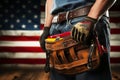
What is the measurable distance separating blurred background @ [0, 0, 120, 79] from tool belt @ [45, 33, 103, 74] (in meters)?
3.38

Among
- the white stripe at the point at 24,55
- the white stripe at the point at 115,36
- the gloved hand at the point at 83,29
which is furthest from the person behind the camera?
the white stripe at the point at 24,55

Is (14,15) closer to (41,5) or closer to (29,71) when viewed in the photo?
(41,5)

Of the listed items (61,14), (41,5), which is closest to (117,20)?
(41,5)

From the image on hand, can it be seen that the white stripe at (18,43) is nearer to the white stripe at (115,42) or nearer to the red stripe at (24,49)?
the red stripe at (24,49)

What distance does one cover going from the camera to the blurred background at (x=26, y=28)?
14.6ft

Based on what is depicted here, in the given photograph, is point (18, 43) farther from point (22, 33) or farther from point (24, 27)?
point (24, 27)

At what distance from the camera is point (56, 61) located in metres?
1.10

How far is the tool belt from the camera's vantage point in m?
0.98

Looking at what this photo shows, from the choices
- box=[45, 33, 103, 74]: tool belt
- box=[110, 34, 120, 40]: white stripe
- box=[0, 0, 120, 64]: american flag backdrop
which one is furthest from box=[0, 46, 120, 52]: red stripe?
box=[45, 33, 103, 74]: tool belt

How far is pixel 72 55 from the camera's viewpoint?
1022mm

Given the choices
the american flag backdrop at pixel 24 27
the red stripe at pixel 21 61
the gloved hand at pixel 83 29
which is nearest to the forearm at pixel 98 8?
the gloved hand at pixel 83 29

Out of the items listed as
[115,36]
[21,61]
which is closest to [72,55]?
[115,36]

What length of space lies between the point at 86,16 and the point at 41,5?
138 inches

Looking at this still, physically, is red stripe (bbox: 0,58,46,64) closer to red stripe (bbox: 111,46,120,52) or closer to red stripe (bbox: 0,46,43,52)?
red stripe (bbox: 0,46,43,52)
